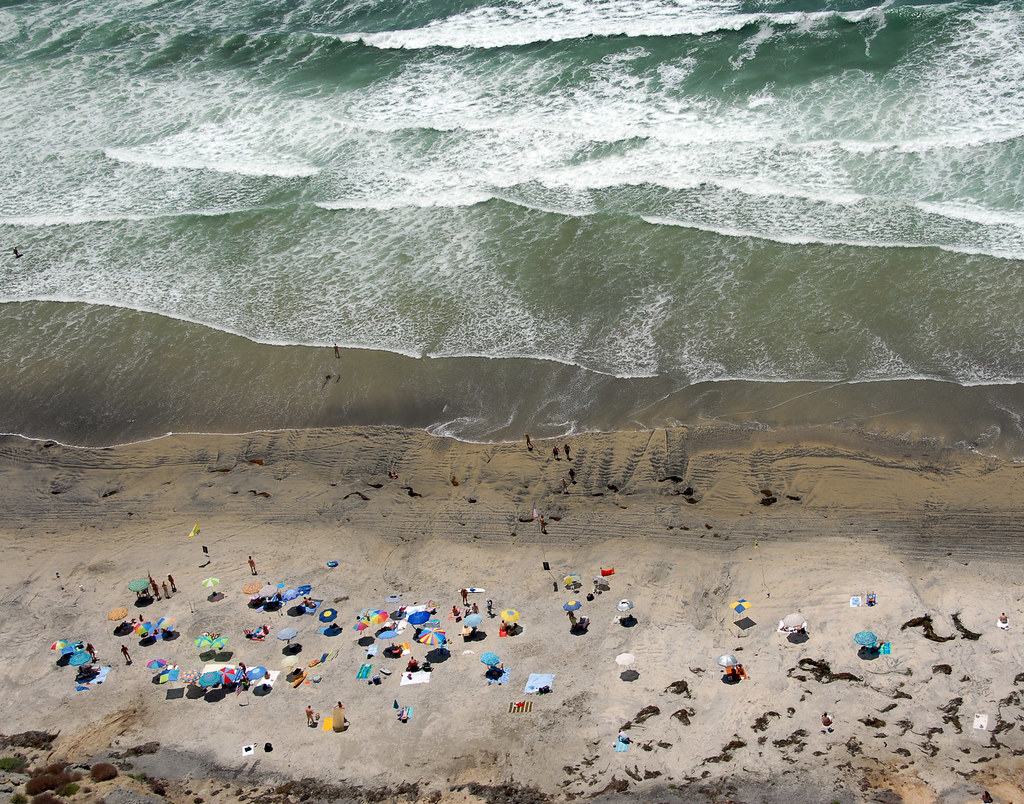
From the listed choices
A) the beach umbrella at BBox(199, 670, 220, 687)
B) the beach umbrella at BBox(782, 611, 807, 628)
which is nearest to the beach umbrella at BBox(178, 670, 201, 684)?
the beach umbrella at BBox(199, 670, 220, 687)

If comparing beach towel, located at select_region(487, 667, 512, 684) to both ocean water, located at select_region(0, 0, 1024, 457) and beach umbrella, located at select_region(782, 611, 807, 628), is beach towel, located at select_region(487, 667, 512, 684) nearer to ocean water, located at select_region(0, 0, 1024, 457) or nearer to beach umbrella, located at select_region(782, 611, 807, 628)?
beach umbrella, located at select_region(782, 611, 807, 628)

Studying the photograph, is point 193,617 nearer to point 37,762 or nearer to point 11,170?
point 37,762

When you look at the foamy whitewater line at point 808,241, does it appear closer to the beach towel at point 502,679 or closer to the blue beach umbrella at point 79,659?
the beach towel at point 502,679

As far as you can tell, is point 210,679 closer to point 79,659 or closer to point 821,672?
point 79,659

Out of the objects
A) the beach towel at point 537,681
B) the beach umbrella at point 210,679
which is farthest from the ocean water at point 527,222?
the beach umbrella at point 210,679

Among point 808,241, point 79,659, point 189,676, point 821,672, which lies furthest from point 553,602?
point 808,241

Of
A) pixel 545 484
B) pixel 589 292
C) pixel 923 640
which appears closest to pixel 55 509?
pixel 545 484
